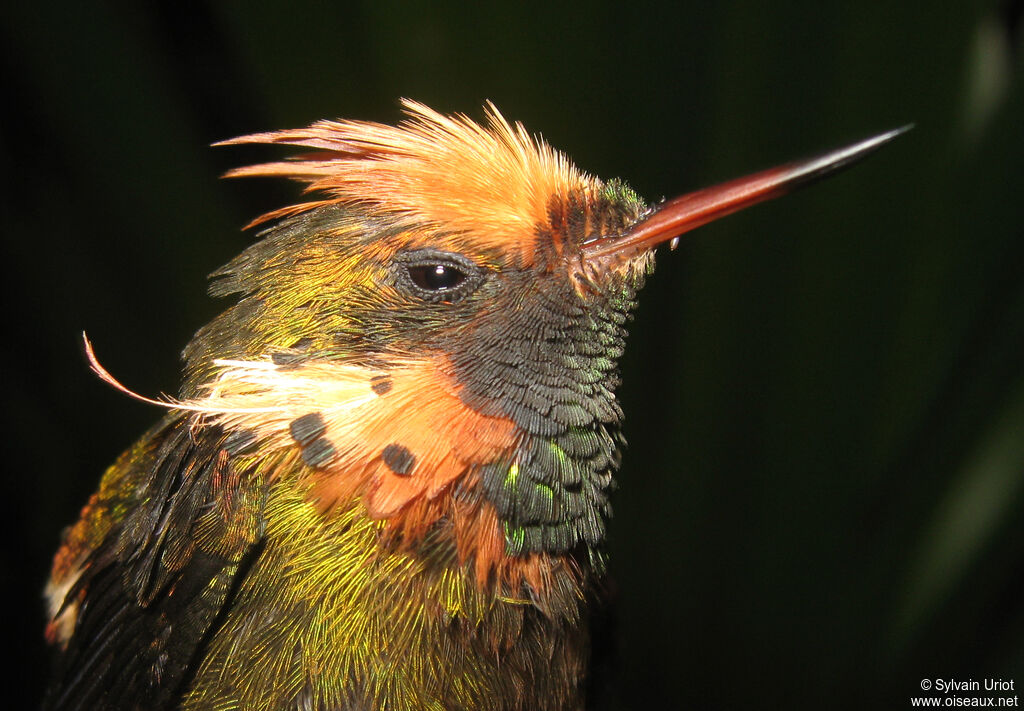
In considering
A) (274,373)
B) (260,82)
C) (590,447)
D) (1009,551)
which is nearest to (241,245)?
(260,82)

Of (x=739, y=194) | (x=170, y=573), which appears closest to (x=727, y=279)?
(x=739, y=194)

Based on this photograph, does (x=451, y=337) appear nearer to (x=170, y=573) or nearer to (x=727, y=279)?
(x=170, y=573)

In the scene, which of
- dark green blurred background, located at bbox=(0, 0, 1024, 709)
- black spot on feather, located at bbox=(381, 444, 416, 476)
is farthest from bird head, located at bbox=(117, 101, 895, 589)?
dark green blurred background, located at bbox=(0, 0, 1024, 709)

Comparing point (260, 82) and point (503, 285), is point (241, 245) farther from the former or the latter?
point (503, 285)

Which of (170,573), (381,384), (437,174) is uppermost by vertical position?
(437,174)

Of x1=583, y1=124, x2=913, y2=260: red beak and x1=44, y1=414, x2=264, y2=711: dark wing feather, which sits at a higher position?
x1=583, y1=124, x2=913, y2=260: red beak

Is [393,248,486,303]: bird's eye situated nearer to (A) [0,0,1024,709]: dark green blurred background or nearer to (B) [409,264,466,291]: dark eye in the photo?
(B) [409,264,466,291]: dark eye
